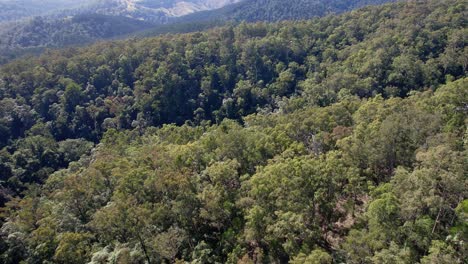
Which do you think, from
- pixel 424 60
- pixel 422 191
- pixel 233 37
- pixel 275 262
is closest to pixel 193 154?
pixel 275 262

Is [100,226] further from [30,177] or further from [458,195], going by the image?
[30,177]

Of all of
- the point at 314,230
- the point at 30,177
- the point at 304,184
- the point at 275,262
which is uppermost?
the point at 304,184

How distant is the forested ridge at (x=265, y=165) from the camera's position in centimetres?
2909

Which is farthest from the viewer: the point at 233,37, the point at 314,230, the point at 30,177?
the point at 233,37

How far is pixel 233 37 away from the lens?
410 ft

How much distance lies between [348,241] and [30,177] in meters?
69.3

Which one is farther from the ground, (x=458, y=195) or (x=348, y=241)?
(x=458, y=195)

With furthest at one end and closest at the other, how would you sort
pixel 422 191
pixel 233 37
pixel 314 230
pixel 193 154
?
pixel 233 37 → pixel 193 154 → pixel 314 230 → pixel 422 191

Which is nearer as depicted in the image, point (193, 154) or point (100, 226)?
point (100, 226)

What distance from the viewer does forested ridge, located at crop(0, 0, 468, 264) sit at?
29094 millimetres

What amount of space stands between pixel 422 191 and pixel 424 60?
67595mm

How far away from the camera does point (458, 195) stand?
28.3 m

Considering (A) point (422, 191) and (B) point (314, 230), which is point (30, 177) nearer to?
(B) point (314, 230)

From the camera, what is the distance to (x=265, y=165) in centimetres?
4372
